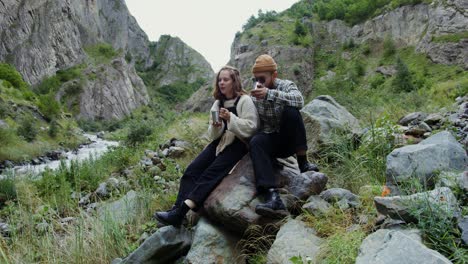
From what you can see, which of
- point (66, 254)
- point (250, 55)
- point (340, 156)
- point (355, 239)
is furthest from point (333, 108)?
point (250, 55)

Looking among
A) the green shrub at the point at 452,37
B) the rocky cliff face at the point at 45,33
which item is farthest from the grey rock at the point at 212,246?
the rocky cliff face at the point at 45,33

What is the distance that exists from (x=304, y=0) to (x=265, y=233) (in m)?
78.4

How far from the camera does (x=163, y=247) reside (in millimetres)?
3812

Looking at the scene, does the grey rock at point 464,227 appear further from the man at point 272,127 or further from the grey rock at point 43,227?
the grey rock at point 43,227

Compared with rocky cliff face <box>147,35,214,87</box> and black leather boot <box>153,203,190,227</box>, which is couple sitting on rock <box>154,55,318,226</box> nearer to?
black leather boot <box>153,203,190,227</box>

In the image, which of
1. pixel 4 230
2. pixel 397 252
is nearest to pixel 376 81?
pixel 4 230

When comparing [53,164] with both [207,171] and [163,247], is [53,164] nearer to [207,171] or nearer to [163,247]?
[207,171]

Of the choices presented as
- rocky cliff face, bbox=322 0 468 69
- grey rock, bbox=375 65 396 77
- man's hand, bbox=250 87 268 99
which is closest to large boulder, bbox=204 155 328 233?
man's hand, bbox=250 87 268 99

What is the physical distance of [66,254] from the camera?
13.8 ft

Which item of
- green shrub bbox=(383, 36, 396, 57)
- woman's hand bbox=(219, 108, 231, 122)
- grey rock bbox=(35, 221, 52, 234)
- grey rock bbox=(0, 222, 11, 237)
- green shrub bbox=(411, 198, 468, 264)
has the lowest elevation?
green shrub bbox=(383, 36, 396, 57)

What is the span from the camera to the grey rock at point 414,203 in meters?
2.67

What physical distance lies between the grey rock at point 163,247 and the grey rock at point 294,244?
117 centimetres

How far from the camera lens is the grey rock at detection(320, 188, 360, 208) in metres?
3.72

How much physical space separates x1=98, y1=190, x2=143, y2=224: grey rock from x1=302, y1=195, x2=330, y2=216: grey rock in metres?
2.48
